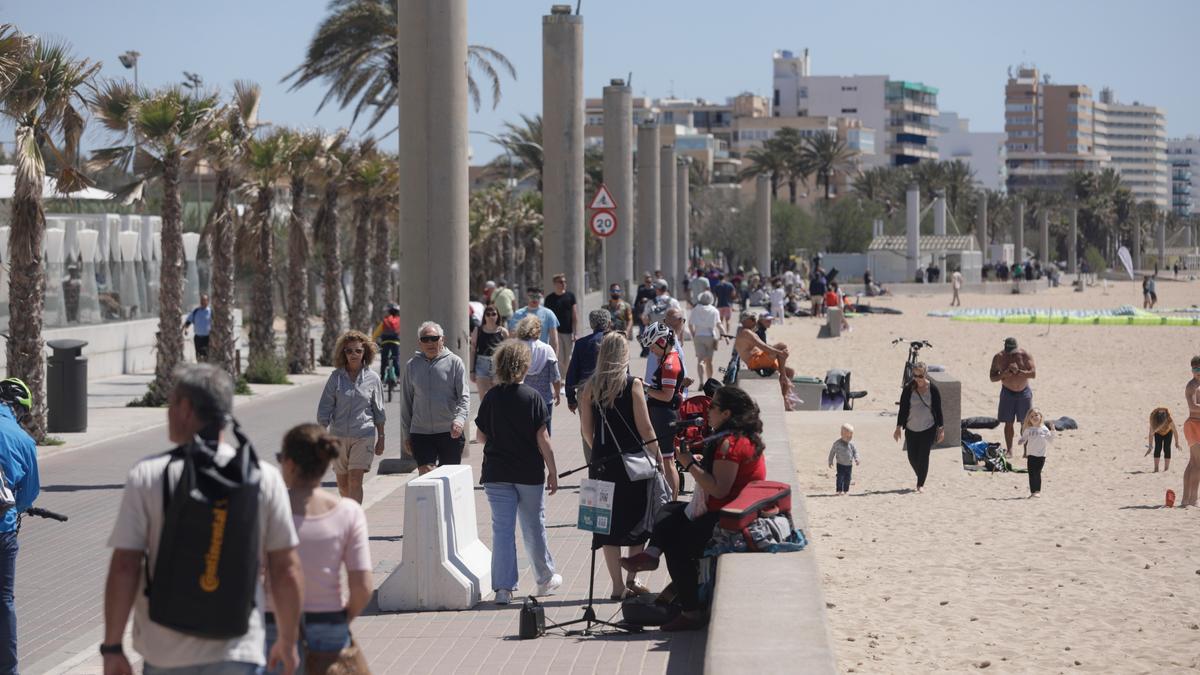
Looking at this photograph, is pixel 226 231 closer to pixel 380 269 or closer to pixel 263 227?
pixel 263 227

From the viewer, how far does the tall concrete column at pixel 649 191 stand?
149 ft

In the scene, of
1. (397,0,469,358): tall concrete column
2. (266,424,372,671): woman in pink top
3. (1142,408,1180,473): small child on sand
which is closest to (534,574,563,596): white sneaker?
(266,424,372,671): woman in pink top

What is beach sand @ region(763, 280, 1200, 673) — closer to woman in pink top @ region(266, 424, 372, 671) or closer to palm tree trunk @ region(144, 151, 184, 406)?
woman in pink top @ region(266, 424, 372, 671)

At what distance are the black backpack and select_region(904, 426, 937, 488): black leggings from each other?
13.0 metres

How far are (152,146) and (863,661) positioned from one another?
17.6m

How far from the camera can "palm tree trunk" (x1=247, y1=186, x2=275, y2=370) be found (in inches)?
1147

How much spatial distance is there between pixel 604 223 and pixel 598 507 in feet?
58.8

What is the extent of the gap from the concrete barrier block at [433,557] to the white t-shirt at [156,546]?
4392 mm

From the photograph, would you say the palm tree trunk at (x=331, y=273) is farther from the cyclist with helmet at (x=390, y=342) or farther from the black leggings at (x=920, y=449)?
the black leggings at (x=920, y=449)

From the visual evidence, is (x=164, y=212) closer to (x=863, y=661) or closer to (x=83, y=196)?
(x=83, y=196)

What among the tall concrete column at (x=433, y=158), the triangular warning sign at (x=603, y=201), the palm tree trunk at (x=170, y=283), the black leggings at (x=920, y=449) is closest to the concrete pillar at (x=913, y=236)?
the triangular warning sign at (x=603, y=201)

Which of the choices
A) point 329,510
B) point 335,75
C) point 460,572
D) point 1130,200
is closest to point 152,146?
point 335,75

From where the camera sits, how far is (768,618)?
6.75 m

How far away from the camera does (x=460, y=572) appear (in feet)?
30.6
